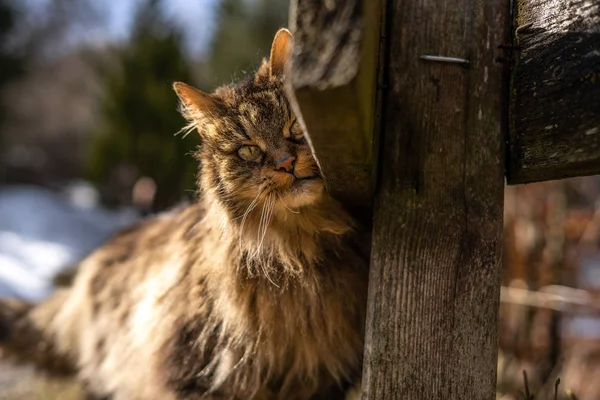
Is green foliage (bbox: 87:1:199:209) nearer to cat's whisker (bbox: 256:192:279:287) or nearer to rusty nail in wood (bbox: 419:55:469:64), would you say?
cat's whisker (bbox: 256:192:279:287)

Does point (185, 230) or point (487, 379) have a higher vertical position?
point (185, 230)

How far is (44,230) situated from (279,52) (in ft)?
27.0

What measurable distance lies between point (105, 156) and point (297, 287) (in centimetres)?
769

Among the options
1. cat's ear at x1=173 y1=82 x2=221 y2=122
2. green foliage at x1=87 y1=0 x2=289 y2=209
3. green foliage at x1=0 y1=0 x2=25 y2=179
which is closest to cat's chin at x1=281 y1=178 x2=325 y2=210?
cat's ear at x1=173 y1=82 x2=221 y2=122

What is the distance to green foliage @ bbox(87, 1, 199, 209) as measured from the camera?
315 inches

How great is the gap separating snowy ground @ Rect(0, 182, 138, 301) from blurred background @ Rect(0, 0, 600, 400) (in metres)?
0.03

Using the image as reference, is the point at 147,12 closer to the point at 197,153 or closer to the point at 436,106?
the point at 197,153

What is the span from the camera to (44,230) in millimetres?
8867

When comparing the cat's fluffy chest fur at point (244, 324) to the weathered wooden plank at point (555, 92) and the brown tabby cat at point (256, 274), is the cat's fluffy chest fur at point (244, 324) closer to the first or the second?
the brown tabby cat at point (256, 274)

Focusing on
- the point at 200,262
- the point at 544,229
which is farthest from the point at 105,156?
the point at 200,262

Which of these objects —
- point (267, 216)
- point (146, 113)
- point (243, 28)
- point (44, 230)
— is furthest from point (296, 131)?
point (243, 28)

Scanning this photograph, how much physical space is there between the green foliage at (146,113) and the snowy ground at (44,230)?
831 millimetres

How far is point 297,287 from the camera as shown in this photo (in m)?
1.72

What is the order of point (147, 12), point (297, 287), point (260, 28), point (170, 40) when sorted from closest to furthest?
point (297, 287)
point (170, 40)
point (147, 12)
point (260, 28)
